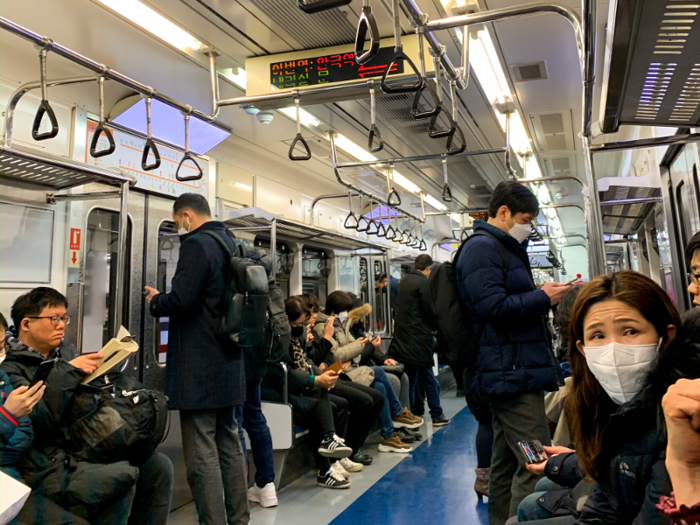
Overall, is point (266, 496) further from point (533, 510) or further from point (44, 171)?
point (44, 171)

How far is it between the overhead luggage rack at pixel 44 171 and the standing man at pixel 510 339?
6.81ft

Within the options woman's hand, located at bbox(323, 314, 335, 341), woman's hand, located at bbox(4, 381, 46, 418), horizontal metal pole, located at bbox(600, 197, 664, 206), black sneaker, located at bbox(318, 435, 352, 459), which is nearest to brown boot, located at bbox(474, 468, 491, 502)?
black sneaker, located at bbox(318, 435, 352, 459)

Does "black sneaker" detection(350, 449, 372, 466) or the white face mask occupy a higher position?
the white face mask

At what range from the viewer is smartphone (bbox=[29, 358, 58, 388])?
2234 millimetres

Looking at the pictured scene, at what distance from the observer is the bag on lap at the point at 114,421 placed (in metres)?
2.30

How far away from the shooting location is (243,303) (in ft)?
9.21

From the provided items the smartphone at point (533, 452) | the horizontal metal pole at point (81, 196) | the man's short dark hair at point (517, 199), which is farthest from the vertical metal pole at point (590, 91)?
the horizontal metal pole at point (81, 196)

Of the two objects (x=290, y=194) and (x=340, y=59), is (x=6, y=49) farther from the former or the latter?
(x=290, y=194)

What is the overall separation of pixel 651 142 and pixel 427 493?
2796 millimetres

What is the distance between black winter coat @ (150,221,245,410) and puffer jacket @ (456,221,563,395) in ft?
4.28

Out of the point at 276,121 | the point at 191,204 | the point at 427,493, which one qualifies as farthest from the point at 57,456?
the point at 276,121

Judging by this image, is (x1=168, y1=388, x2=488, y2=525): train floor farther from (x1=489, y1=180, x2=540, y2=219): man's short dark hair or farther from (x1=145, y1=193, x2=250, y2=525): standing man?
(x1=489, y1=180, x2=540, y2=219): man's short dark hair

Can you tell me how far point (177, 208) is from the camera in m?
2.96

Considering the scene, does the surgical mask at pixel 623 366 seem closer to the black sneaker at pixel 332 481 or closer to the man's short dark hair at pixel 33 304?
the man's short dark hair at pixel 33 304
